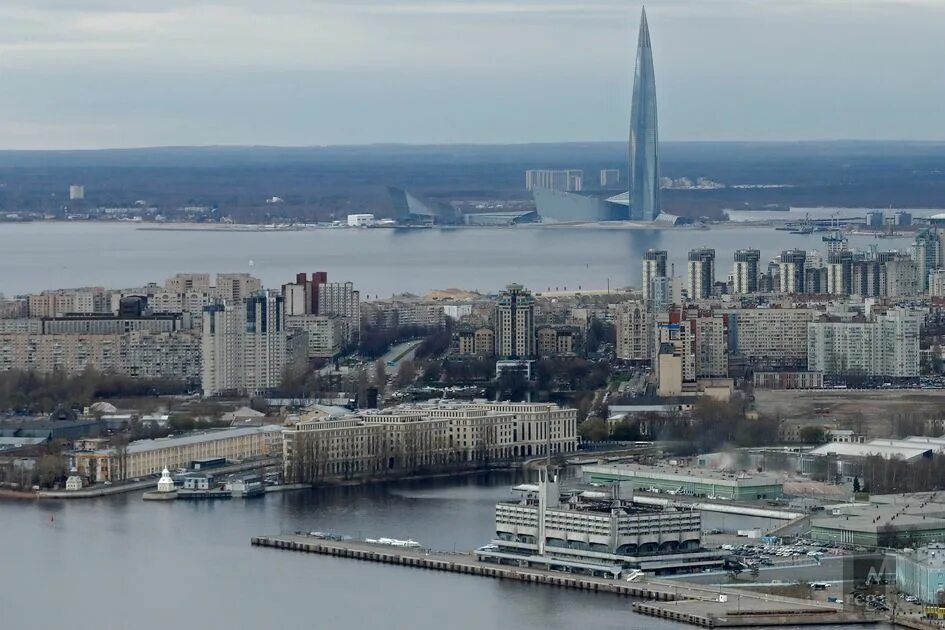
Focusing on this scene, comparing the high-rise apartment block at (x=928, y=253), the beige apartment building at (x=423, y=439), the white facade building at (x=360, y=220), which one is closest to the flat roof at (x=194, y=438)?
the beige apartment building at (x=423, y=439)

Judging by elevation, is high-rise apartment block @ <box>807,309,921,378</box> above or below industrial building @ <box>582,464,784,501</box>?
above

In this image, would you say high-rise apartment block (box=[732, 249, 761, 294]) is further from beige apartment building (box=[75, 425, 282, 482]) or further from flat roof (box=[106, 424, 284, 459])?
beige apartment building (box=[75, 425, 282, 482])

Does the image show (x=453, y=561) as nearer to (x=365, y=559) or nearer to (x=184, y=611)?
(x=365, y=559)

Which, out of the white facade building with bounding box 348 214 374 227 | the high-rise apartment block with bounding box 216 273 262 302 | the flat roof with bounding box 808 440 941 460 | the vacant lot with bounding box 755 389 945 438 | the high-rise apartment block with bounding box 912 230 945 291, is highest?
the white facade building with bounding box 348 214 374 227

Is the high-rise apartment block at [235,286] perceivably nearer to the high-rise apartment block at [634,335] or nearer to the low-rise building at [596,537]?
the high-rise apartment block at [634,335]

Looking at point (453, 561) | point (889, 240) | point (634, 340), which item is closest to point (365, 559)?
point (453, 561)

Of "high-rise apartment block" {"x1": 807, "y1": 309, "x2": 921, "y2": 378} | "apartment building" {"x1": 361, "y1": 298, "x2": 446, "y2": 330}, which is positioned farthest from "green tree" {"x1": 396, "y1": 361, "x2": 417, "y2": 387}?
"apartment building" {"x1": 361, "y1": 298, "x2": 446, "y2": 330}

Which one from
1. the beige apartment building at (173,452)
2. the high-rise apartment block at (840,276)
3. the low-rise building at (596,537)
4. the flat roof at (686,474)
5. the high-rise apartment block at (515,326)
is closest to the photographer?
the low-rise building at (596,537)
